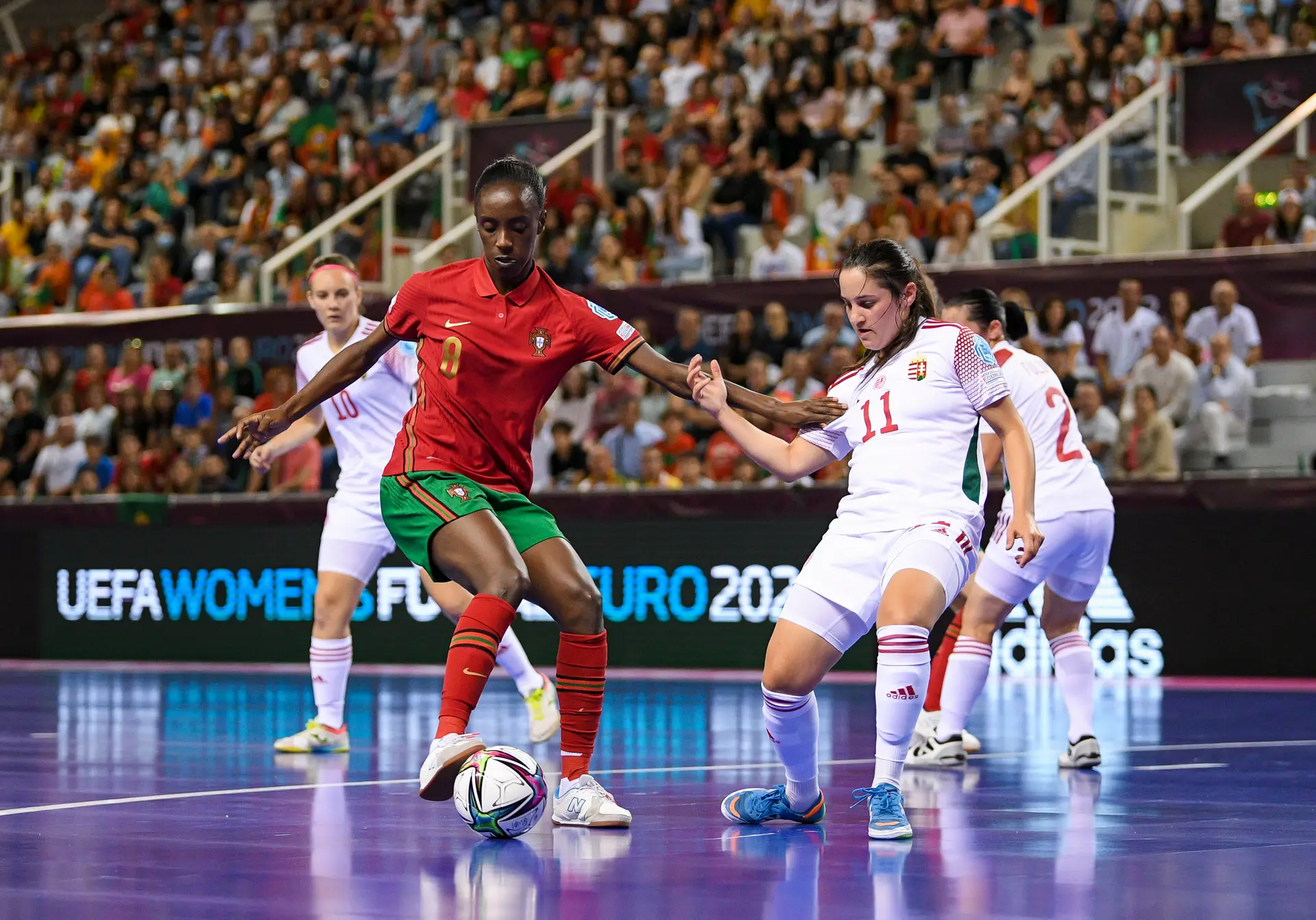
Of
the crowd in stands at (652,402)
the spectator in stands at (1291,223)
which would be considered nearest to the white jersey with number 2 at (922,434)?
the crowd in stands at (652,402)

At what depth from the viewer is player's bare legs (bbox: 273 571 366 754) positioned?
34.3 feet

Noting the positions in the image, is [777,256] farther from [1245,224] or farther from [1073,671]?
[1073,671]

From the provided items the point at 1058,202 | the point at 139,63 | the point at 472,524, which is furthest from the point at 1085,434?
the point at 139,63

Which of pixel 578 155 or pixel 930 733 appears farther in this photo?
pixel 578 155

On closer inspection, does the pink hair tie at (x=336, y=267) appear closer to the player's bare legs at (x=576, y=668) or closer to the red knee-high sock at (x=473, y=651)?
the player's bare legs at (x=576, y=668)

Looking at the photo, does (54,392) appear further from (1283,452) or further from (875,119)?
(1283,452)

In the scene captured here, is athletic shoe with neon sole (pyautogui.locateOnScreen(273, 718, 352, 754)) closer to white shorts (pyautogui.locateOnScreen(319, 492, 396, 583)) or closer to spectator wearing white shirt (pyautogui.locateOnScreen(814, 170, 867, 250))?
white shorts (pyautogui.locateOnScreen(319, 492, 396, 583))

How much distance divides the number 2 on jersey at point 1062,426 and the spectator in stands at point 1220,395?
7.37m

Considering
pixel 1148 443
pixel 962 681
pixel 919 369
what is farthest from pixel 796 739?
pixel 1148 443

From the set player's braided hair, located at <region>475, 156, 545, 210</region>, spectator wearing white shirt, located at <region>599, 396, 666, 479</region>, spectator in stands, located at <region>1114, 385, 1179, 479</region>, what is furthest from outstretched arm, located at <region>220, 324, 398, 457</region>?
spectator wearing white shirt, located at <region>599, 396, 666, 479</region>

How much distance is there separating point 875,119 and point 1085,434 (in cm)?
606

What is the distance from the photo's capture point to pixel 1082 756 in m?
9.20

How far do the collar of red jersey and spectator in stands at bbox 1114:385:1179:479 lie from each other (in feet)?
32.2

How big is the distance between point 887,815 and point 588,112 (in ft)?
56.4
